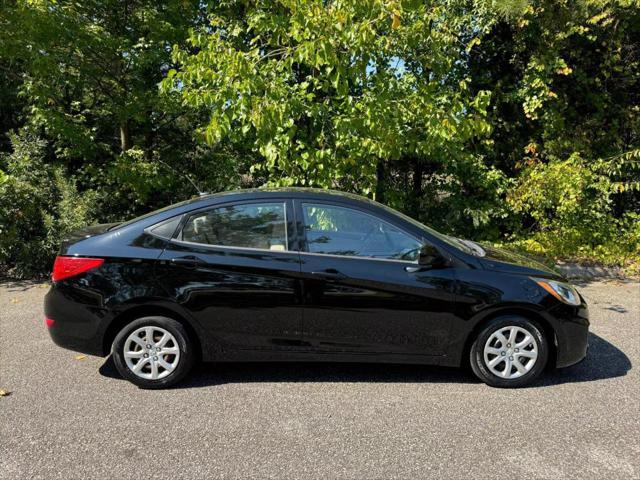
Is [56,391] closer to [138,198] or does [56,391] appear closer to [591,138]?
[138,198]

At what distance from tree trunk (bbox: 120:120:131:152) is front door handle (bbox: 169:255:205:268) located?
5.47 m

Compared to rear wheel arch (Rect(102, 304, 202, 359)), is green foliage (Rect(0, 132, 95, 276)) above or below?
above

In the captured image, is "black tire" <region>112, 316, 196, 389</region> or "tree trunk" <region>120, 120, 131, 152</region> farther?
"tree trunk" <region>120, 120, 131, 152</region>

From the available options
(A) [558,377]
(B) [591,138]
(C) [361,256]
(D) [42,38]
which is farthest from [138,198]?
(B) [591,138]

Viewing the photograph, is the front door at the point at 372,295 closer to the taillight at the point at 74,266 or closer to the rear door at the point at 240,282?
the rear door at the point at 240,282

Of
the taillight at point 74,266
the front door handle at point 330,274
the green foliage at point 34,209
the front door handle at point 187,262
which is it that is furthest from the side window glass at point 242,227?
the green foliage at point 34,209

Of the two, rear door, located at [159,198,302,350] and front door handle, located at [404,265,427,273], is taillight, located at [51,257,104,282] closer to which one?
rear door, located at [159,198,302,350]

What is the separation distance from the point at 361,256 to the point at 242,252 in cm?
89

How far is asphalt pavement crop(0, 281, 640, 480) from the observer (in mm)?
2855

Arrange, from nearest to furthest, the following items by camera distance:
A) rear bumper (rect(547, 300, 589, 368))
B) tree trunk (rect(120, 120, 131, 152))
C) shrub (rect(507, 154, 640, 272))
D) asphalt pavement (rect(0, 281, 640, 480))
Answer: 1. asphalt pavement (rect(0, 281, 640, 480))
2. rear bumper (rect(547, 300, 589, 368))
3. shrub (rect(507, 154, 640, 272))
4. tree trunk (rect(120, 120, 131, 152))

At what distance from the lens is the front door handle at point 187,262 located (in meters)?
3.74

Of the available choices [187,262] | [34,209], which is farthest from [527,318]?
[34,209]

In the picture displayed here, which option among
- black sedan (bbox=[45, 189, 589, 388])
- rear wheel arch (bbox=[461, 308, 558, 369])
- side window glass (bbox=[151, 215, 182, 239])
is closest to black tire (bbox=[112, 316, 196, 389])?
black sedan (bbox=[45, 189, 589, 388])

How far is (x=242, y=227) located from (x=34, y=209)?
16.9 feet
